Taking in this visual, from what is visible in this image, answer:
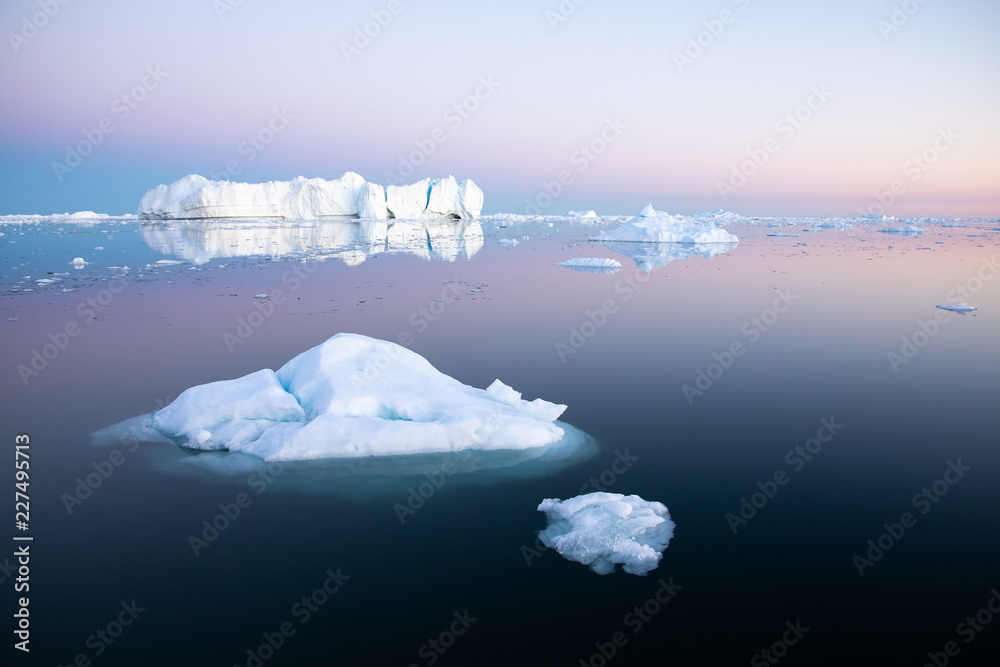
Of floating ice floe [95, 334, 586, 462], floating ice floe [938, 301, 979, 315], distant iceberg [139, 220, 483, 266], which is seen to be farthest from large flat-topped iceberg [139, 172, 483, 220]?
floating ice floe [95, 334, 586, 462]

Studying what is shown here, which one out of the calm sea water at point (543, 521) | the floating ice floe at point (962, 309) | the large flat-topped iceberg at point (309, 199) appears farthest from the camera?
the large flat-topped iceberg at point (309, 199)

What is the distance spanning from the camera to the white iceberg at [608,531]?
17.2ft

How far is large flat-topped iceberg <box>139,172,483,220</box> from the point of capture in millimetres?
67125

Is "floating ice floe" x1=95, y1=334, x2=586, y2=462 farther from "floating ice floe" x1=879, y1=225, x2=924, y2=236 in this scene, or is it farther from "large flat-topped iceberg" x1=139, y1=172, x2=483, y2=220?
"large flat-topped iceberg" x1=139, y1=172, x2=483, y2=220

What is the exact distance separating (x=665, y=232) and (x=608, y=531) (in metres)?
40.1

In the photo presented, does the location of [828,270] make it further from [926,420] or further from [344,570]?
[344,570]

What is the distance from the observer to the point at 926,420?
27.9ft

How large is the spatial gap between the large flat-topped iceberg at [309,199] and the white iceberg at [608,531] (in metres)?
68.7

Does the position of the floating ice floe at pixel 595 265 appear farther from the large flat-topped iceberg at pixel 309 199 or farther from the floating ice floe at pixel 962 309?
the large flat-topped iceberg at pixel 309 199

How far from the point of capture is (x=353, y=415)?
739 cm

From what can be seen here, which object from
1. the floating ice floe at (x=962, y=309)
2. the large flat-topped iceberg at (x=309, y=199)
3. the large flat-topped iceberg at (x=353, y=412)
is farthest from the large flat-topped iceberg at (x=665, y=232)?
the large flat-topped iceberg at (x=353, y=412)

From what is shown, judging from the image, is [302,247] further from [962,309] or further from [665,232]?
[962,309]

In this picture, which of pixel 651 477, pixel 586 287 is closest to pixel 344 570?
pixel 651 477

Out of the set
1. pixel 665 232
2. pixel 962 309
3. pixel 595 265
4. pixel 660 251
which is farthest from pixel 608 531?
pixel 665 232
